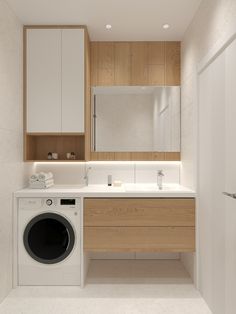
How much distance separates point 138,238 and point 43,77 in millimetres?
1913

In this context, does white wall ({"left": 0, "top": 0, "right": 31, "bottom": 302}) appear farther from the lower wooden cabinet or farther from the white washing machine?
the lower wooden cabinet

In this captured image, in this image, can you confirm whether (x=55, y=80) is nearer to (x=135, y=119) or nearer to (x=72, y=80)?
Answer: (x=72, y=80)

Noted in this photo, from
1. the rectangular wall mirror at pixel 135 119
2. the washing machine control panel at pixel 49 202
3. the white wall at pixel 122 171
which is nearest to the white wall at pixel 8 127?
the washing machine control panel at pixel 49 202

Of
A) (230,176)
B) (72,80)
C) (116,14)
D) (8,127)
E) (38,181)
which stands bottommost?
(38,181)

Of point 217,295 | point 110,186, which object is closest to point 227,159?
point 217,295

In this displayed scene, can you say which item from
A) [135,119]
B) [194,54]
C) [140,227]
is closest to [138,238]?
[140,227]

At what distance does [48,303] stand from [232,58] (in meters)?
2.37

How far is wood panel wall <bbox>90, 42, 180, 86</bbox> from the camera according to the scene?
3.28 meters

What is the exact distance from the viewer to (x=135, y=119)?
330 centimetres

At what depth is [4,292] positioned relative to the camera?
7.91 ft

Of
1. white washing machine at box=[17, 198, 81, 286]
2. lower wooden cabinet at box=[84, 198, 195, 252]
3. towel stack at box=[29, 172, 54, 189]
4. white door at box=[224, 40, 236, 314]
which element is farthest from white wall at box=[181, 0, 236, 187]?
towel stack at box=[29, 172, 54, 189]

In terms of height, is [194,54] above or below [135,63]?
below

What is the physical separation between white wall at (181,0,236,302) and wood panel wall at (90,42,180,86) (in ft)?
0.57

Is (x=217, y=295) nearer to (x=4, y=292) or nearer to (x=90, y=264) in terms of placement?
(x=90, y=264)
